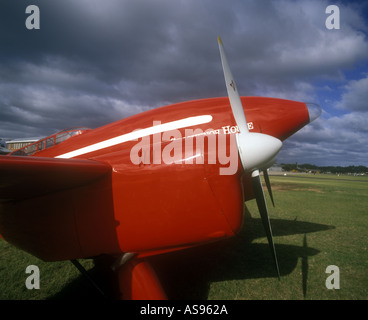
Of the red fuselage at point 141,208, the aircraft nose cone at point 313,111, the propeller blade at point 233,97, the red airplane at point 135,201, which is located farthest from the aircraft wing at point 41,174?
the aircraft nose cone at point 313,111

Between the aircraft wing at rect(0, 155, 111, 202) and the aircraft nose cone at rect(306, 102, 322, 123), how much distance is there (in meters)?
3.75

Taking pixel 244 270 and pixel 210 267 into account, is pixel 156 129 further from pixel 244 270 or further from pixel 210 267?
pixel 244 270

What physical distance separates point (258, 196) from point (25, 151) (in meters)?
5.18

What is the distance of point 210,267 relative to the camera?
13.6 feet

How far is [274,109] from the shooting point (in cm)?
365

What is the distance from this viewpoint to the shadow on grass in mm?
3361

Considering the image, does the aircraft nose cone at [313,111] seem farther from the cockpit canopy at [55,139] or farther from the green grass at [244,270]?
the cockpit canopy at [55,139]

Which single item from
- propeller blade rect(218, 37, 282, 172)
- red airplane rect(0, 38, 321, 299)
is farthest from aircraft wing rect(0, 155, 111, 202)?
propeller blade rect(218, 37, 282, 172)

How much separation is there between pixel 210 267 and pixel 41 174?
3.71 metres

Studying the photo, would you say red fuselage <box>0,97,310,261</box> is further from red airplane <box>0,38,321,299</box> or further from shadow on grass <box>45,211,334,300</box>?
shadow on grass <box>45,211,334,300</box>

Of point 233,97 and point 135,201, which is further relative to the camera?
point 233,97

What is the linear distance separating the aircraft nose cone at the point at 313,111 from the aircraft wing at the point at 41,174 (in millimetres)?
3748

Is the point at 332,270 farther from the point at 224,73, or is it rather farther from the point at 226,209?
the point at 224,73

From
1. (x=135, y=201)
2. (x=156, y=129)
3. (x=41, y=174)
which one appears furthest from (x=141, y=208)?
(x=156, y=129)
